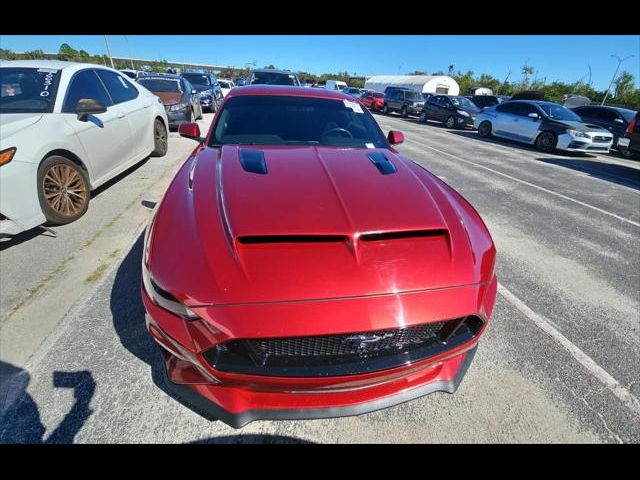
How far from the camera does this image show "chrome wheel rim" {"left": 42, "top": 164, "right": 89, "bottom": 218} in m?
3.22

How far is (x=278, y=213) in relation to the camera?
1.52 m

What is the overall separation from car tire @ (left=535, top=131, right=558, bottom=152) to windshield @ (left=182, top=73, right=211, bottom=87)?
42.9ft

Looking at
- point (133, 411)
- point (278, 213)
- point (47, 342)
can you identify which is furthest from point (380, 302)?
point (47, 342)

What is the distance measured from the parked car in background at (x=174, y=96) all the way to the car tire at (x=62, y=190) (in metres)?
5.82

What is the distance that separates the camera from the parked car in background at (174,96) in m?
8.76

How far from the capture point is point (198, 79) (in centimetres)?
1370

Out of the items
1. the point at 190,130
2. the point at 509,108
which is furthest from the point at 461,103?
the point at 190,130

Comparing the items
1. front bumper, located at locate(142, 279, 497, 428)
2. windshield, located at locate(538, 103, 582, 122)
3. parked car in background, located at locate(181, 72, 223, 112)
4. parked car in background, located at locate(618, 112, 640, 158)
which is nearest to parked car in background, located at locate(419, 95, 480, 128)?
windshield, located at locate(538, 103, 582, 122)

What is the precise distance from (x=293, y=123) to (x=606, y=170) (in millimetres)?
10347

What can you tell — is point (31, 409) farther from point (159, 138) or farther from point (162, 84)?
point (162, 84)

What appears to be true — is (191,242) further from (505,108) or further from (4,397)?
(505,108)

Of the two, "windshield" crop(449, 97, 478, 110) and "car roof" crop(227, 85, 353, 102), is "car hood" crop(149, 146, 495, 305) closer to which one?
"car roof" crop(227, 85, 353, 102)

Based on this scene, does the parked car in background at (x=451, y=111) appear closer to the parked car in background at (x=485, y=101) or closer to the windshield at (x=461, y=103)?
the windshield at (x=461, y=103)
